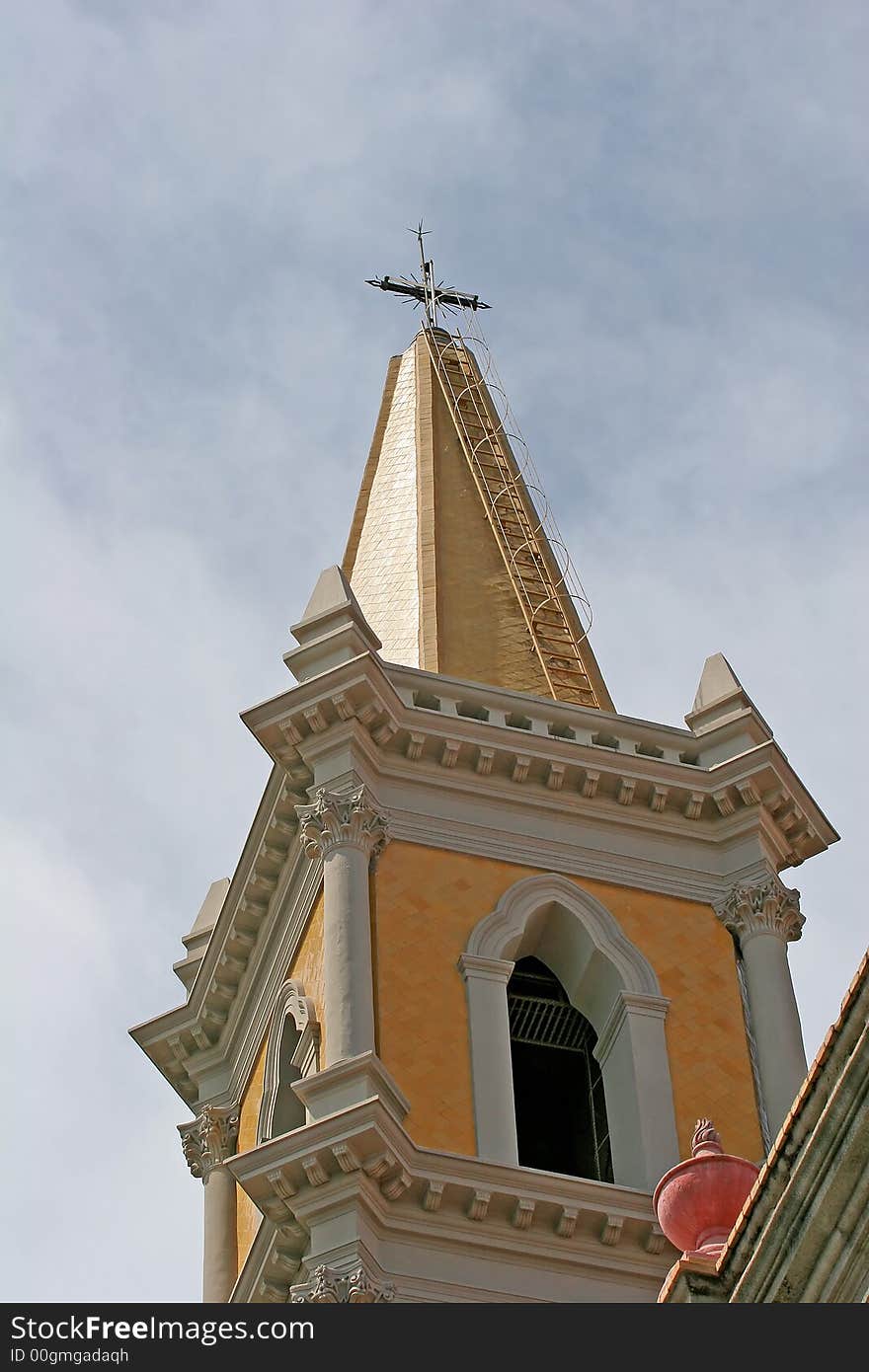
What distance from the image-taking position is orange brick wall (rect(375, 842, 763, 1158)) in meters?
28.1

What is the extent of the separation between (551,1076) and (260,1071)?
3.22 metres

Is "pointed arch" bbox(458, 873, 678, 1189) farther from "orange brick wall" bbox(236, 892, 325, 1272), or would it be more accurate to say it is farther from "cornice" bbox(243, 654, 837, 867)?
"orange brick wall" bbox(236, 892, 325, 1272)

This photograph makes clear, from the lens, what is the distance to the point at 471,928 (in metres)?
29.8

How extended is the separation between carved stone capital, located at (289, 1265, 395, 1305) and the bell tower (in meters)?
0.04

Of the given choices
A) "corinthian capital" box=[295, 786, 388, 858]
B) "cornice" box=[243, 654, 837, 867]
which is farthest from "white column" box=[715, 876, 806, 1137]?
"corinthian capital" box=[295, 786, 388, 858]

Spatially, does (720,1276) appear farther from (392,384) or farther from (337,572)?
(392,384)

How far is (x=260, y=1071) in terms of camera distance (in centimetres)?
3142

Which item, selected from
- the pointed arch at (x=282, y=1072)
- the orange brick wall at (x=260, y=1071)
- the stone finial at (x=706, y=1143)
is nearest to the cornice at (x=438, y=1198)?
the orange brick wall at (x=260, y=1071)

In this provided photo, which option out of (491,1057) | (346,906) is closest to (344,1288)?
(491,1057)

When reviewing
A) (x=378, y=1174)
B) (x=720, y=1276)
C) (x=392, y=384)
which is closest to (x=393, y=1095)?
(x=378, y=1174)

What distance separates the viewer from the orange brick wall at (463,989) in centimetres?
2811

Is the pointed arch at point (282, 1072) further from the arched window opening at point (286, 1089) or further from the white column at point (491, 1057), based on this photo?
the white column at point (491, 1057)

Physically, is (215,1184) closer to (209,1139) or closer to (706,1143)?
(209,1139)
